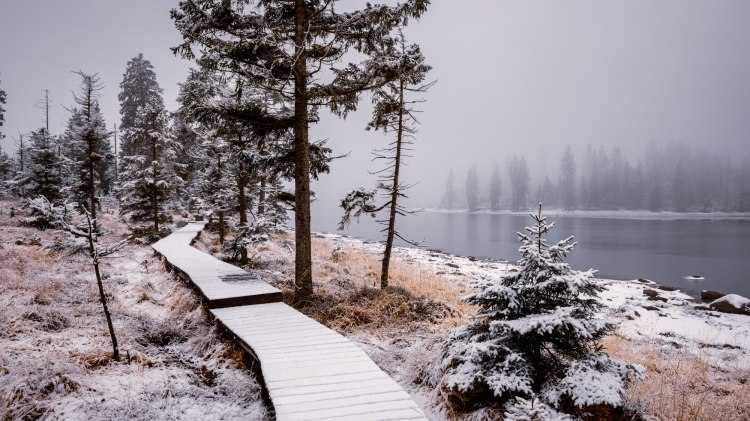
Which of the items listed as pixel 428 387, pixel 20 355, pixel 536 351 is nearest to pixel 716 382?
pixel 536 351

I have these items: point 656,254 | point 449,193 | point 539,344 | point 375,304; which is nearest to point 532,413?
point 539,344

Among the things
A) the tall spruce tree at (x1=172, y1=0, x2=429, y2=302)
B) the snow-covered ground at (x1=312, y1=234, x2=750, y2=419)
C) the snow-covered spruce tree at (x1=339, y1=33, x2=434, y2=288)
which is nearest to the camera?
the snow-covered ground at (x1=312, y1=234, x2=750, y2=419)

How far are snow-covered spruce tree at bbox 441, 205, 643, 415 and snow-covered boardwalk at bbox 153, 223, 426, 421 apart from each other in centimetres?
96

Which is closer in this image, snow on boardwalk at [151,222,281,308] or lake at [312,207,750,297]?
snow on boardwalk at [151,222,281,308]

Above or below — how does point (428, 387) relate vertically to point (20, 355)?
below

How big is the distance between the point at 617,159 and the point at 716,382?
12398cm

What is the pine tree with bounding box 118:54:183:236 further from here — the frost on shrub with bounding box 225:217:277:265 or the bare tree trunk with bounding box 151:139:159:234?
the frost on shrub with bounding box 225:217:277:265

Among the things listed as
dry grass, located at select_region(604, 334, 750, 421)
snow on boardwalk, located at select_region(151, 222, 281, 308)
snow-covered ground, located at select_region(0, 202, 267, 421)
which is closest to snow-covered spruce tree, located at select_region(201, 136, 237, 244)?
snow on boardwalk, located at select_region(151, 222, 281, 308)

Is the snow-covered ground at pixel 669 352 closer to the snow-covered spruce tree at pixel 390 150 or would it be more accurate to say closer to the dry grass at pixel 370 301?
the dry grass at pixel 370 301

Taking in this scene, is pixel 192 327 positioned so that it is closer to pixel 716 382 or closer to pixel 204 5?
pixel 204 5

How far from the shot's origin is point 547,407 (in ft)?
13.8

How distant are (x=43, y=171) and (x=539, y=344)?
2702cm

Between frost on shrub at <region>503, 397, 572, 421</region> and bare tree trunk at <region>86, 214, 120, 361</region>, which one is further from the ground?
bare tree trunk at <region>86, 214, 120, 361</region>

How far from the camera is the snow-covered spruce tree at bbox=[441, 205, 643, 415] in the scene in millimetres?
4184
